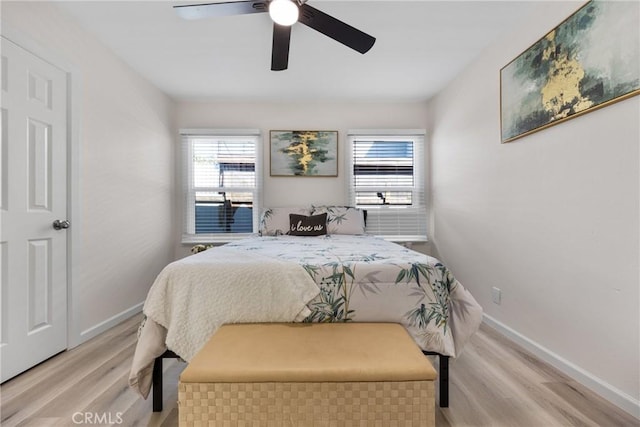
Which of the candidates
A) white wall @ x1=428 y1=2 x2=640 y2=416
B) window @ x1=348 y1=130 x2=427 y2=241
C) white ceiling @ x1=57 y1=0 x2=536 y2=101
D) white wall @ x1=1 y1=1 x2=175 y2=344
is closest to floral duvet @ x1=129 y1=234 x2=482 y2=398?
white wall @ x1=428 y1=2 x2=640 y2=416

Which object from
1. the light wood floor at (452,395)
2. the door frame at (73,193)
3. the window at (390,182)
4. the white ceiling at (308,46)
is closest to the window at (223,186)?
the white ceiling at (308,46)

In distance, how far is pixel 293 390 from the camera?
3.26 feet

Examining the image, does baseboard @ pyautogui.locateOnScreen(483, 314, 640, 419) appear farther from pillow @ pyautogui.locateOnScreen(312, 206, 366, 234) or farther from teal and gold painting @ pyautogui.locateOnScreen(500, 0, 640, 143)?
pillow @ pyautogui.locateOnScreen(312, 206, 366, 234)

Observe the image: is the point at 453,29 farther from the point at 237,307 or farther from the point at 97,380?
the point at 97,380

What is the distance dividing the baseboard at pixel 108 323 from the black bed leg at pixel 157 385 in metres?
1.22

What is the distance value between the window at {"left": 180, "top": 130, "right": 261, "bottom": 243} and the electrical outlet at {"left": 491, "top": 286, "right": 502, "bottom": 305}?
8.54 feet

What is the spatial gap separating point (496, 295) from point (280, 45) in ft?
8.04

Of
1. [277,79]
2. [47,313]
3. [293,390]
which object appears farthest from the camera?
[277,79]

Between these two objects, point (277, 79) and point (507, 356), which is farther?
point (277, 79)

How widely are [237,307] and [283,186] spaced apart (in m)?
2.48

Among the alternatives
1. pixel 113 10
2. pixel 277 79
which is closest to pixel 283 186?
pixel 277 79

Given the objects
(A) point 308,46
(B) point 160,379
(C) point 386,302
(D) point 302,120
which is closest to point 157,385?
(B) point 160,379

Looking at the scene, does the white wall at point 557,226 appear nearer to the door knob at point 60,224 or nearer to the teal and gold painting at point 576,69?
the teal and gold painting at point 576,69

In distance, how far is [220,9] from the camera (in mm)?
1615
